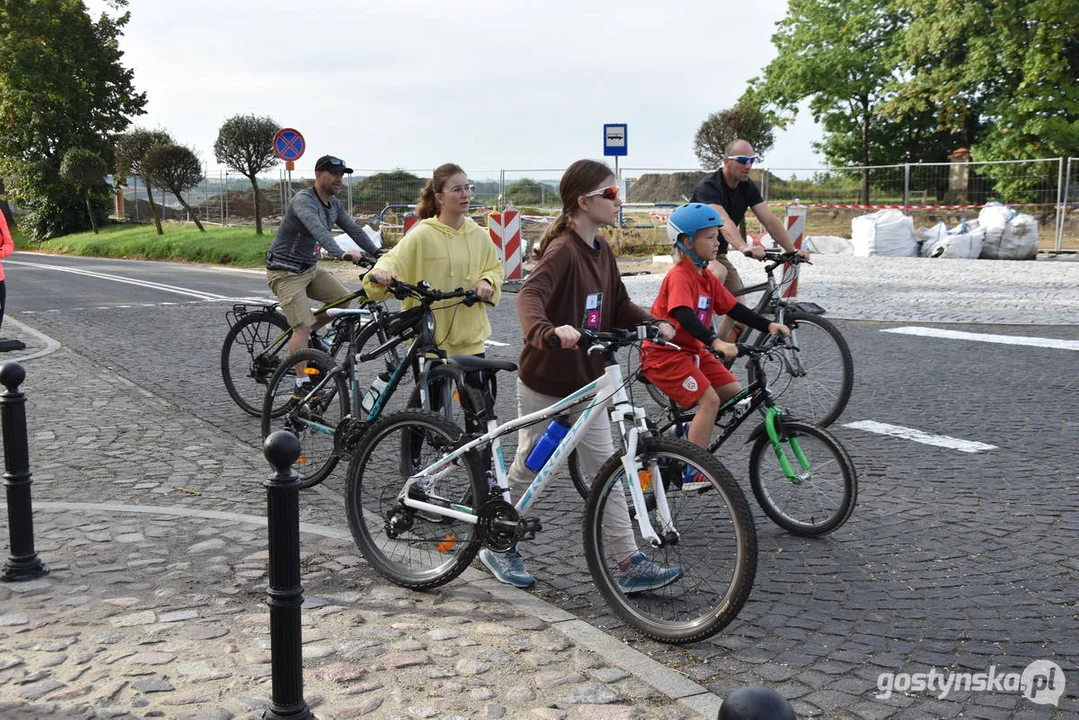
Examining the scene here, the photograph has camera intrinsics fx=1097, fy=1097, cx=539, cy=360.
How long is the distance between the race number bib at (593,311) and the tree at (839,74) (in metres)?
41.9

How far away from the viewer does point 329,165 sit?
7406 millimetres

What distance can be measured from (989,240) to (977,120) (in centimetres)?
2014

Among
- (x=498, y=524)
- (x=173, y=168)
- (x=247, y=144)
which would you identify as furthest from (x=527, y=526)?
(x=173, y=168)

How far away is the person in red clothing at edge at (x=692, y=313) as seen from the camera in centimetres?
529

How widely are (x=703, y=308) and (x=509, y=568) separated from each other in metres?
1.69

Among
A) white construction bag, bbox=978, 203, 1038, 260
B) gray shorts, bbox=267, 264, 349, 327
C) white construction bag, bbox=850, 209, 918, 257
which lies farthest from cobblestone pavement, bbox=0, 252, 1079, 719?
white construction bag, bbox=850, 209, 918, 257

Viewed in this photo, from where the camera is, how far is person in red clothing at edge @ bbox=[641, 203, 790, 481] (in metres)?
5.29

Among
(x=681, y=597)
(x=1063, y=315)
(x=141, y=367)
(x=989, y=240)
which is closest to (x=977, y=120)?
(x=989, y=240)

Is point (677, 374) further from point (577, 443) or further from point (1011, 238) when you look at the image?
point (1011, 238)

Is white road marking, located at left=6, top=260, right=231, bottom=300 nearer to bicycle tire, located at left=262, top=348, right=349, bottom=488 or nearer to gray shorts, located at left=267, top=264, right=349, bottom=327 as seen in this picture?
gray shorts, located at left=267, top=264, right=349, bottom=327

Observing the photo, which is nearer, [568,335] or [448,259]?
[568,335]

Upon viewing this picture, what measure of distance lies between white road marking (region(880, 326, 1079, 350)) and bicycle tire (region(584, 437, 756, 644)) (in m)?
8.12

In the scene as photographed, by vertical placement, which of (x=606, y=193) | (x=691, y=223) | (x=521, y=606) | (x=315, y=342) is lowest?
(x=521, y=606)

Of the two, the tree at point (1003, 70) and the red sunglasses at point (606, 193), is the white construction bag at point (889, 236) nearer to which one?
the tree at point (1003, 70)
